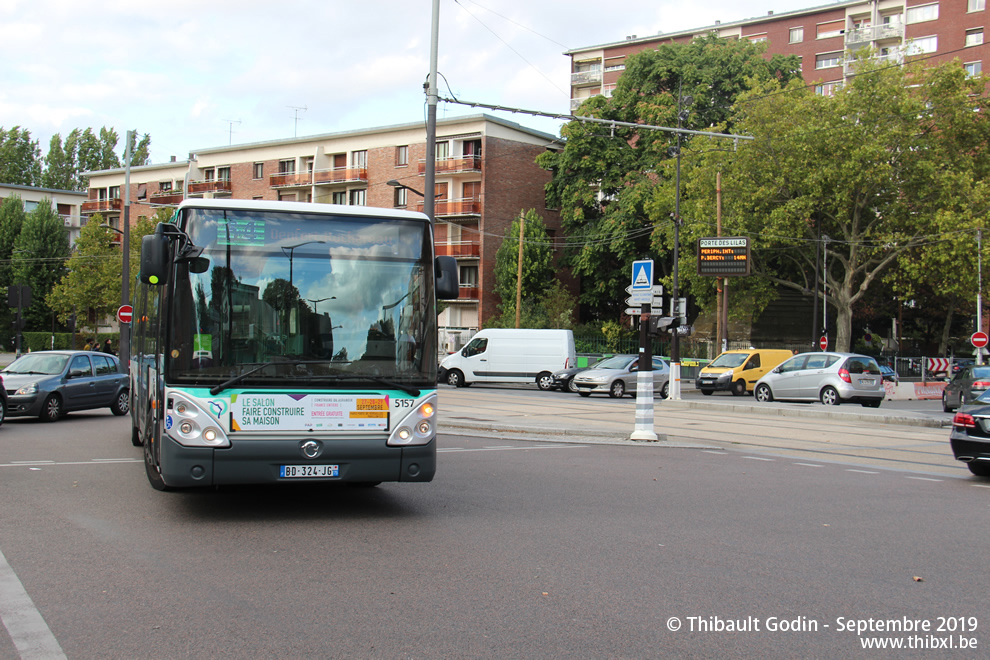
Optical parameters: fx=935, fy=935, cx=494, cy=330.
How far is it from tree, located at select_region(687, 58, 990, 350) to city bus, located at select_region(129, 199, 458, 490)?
36.5m

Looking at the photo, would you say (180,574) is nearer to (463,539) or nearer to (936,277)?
(463,539)

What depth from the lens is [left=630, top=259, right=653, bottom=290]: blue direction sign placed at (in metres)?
15.6

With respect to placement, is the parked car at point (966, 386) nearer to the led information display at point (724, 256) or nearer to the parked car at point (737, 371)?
the led information display at point (724, 256)

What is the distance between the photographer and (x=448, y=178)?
191 ft

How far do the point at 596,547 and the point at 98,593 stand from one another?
11.3 feet

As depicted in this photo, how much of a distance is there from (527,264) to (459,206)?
662cm

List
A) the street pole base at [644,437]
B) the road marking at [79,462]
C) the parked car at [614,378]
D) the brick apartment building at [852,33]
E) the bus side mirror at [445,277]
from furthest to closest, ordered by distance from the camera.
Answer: the brick apartment building at [852,33] < the parked car at [614,378] < the street pole base at [644,437] < the road marking at [79,462] < the bus side mirror at [445,277]

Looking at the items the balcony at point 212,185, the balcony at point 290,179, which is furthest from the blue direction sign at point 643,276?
the balcony at point 212,185

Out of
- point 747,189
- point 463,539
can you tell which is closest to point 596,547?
point 463,539

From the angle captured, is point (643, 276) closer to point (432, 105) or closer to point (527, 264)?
point (432, 105)

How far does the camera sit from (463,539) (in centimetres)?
724

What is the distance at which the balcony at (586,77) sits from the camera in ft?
273

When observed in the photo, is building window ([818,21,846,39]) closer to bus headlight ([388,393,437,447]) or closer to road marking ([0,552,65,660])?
bus headlight ([388,393,437,447])

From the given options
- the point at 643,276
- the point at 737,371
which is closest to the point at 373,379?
the point at 643,276
